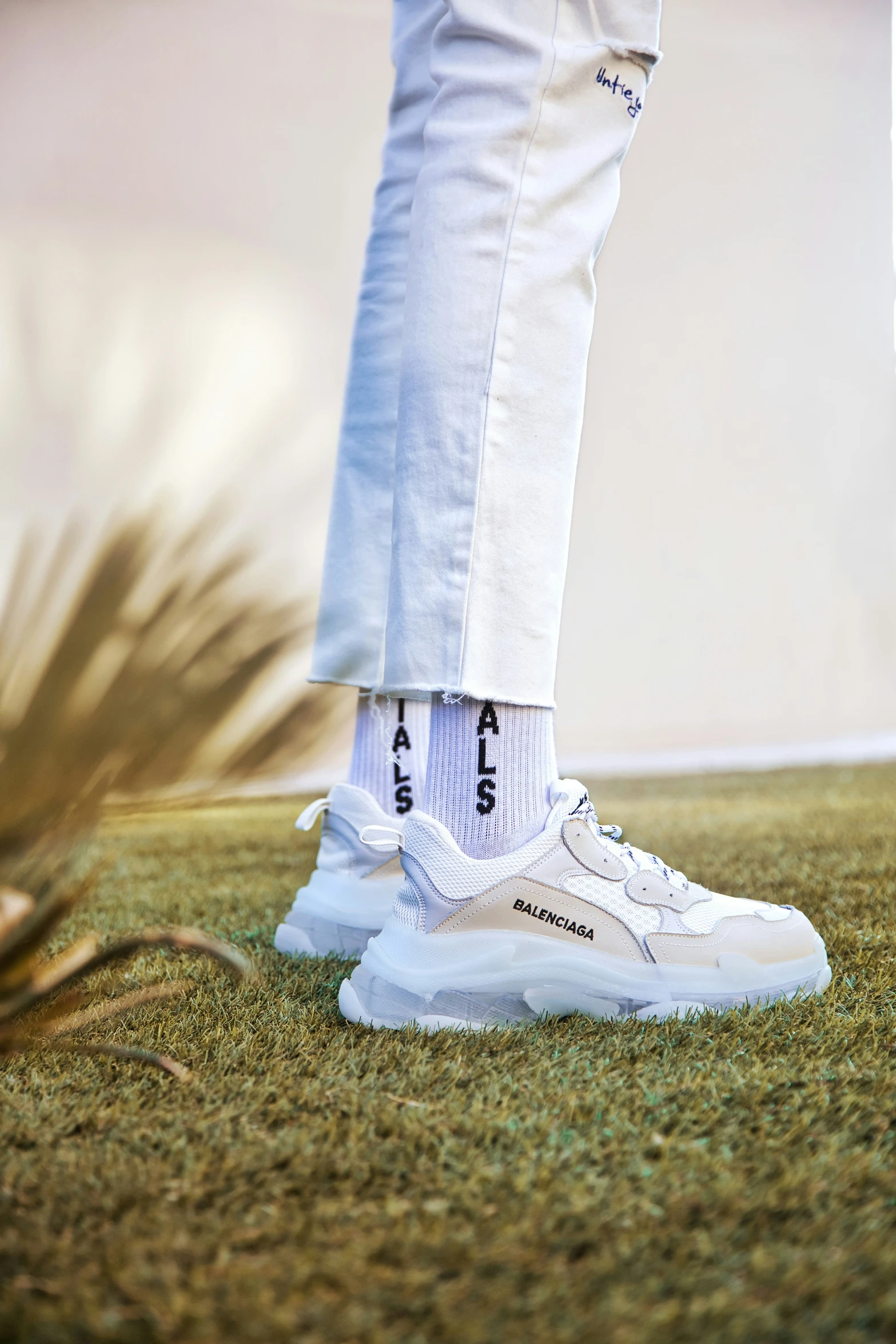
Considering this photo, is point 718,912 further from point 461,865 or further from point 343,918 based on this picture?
point 343,918

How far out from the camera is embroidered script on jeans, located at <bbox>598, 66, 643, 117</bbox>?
1.97 feet

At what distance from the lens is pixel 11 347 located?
10.9ft

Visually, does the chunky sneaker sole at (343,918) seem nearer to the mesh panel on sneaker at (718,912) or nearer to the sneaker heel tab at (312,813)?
the sneaker heel tab at (312,813)

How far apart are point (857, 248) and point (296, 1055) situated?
494cm

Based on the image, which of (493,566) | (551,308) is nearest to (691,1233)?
(493,566)

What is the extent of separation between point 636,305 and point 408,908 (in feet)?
13.5

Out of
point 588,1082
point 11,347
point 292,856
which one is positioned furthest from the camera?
point 11,347

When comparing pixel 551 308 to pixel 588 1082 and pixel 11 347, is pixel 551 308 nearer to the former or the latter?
pixel 588 1082

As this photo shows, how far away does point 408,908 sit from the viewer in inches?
24.1

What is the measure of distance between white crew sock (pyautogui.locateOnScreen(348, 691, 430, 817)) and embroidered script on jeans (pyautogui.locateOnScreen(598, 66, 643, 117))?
0.45 meters

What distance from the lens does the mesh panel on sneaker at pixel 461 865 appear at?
60 cm

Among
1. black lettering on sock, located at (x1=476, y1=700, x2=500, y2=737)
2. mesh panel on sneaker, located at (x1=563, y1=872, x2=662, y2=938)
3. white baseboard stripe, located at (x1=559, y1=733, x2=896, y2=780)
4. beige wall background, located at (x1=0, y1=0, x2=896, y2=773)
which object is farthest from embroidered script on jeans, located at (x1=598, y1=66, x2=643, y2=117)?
beige wall background, located at (x1=0, y1=0, x2=896, y2=773)

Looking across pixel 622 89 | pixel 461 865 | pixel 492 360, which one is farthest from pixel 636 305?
pixel 461 865

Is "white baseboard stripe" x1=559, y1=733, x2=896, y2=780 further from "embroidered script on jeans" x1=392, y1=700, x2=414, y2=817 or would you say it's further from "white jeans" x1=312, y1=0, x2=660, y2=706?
"white jeans" x1=312, y1=0, x2=660, y2=706
